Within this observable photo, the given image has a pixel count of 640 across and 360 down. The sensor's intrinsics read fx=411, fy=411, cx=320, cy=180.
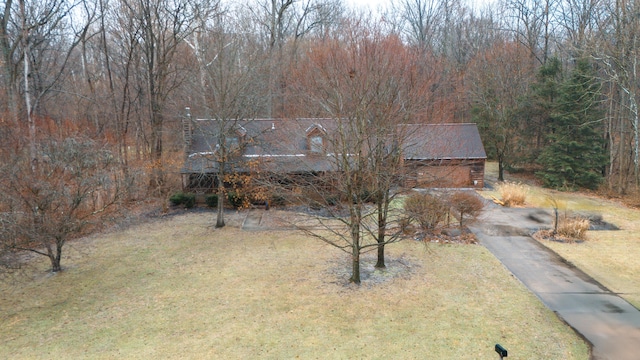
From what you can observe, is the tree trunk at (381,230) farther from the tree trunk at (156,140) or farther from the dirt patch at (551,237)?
the tree trunk at (156,140)

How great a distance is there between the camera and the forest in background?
11688mm

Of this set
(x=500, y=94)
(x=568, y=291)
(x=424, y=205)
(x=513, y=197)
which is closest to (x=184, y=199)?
(x=424, y=205)

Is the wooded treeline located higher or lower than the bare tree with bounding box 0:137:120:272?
higher

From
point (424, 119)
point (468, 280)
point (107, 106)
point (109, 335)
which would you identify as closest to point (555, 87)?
point (424, 119)

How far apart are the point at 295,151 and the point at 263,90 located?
12067 millimetres

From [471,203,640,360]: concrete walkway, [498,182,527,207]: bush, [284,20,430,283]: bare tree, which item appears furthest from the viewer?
[498,182,527,207]: bush

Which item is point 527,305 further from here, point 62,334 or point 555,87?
point 555,87

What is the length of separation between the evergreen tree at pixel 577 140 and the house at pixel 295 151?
4.92 meters

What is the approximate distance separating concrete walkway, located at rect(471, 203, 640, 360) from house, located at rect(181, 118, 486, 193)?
9.72 ft

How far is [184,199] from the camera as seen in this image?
840 inches

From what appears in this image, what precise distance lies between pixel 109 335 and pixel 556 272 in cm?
1225

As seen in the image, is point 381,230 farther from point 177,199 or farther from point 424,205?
point 177,199

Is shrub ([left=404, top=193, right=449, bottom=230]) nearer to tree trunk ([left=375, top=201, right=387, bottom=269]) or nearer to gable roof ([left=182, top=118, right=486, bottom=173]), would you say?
tree trunk ([left=375, top=201, right=387, bottom=269])

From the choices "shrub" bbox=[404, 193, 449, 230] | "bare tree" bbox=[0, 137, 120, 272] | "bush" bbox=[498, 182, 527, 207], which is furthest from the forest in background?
"bush" bbox=[498, 182, 527, 207]
